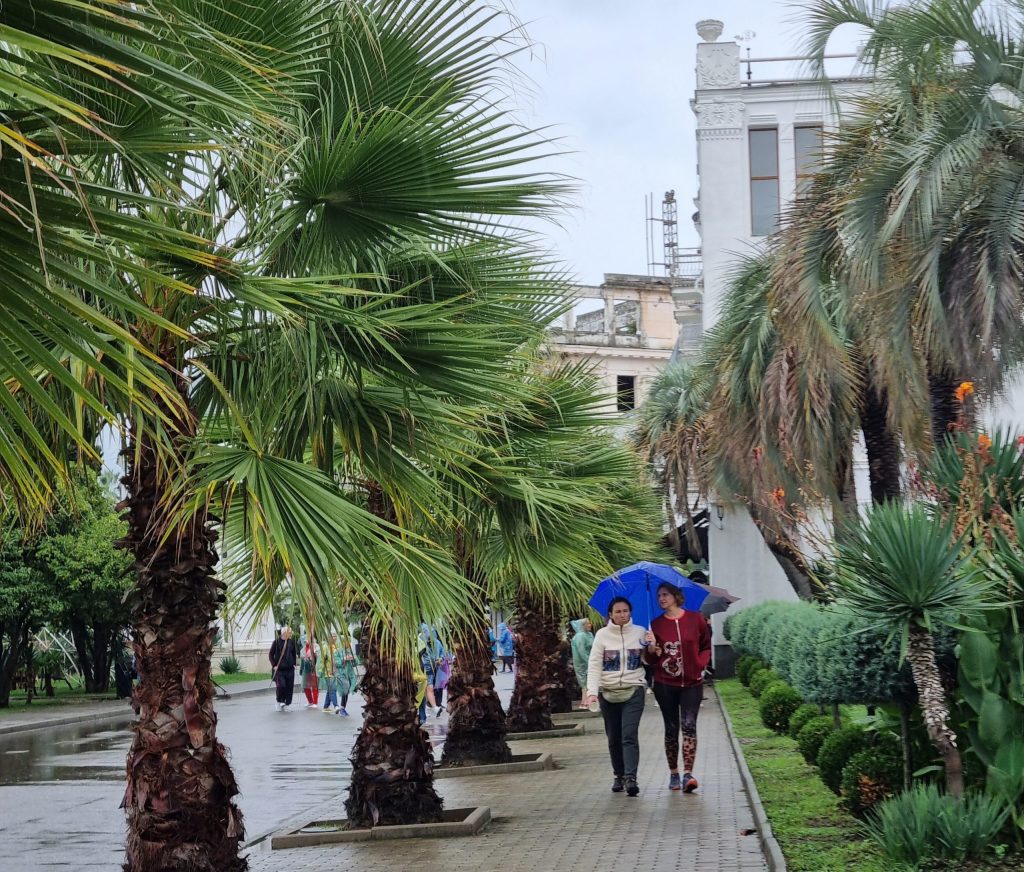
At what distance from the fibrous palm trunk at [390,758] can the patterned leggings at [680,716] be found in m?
2.36

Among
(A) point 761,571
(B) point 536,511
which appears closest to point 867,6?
(B) point 536,511

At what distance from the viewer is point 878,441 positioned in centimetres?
2008

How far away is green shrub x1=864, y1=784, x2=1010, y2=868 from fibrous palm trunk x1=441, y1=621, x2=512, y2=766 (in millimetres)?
9054

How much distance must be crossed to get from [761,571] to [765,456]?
16842 millimetres

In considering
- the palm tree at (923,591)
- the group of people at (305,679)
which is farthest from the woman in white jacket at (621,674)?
the group of people at (305,679)

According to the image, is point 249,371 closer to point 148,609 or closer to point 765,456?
point 148,609

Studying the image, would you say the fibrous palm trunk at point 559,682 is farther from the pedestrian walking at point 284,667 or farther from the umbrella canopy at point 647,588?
the umbrella canopy at point 647,588

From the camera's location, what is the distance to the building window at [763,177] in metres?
36.3

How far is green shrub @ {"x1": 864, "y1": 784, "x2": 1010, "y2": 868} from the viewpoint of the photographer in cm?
729

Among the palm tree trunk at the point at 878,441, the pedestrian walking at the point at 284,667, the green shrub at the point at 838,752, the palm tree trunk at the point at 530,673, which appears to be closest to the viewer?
the green shrub at the point at 838,752

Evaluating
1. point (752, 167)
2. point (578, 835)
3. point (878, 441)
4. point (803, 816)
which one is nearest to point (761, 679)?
point (878, 441)

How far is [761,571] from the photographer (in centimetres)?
3744

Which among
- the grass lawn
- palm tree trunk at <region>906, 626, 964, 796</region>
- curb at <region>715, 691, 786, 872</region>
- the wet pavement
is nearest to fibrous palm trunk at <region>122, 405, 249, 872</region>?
curb at <region>715, 691, 786, 872</region>

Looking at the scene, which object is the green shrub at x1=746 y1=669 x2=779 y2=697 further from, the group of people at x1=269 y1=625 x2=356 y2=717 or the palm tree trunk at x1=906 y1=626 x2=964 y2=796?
the palm tree trunk at x1=906 y1=626 x2=964 y2=796
